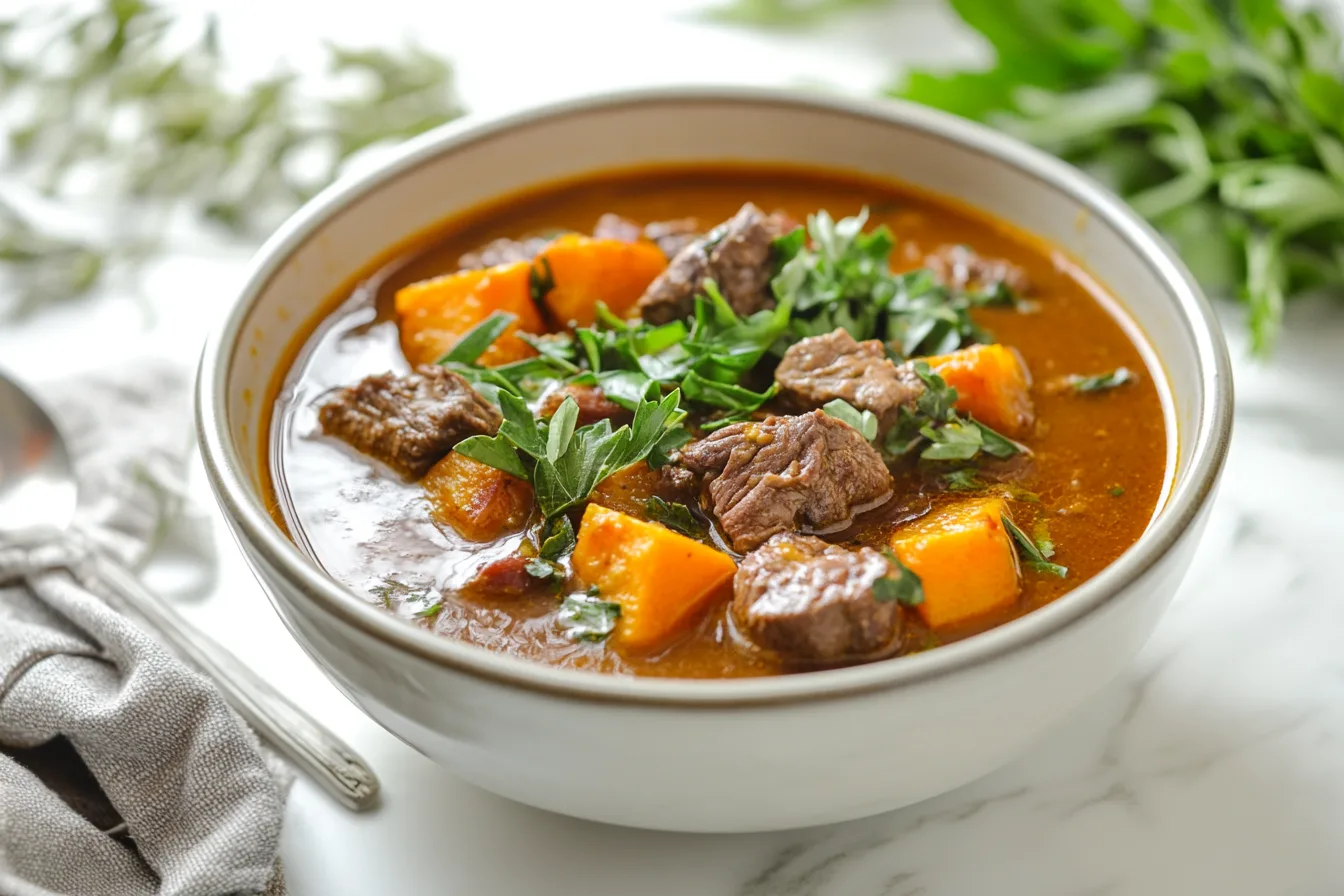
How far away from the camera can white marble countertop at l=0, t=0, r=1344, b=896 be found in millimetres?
2617

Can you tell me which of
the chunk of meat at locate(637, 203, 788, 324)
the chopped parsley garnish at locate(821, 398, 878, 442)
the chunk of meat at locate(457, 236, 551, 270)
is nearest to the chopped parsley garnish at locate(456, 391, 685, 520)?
the chopped parsley garnish at locate(821, 398, 878, 442)

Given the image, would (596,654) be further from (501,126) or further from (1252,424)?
(1252,424)

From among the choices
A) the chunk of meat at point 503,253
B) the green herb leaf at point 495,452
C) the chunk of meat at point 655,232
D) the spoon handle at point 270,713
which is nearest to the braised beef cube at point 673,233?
the chunk of meat at point 655,232

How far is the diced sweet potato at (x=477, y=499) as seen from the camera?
9.32 ft

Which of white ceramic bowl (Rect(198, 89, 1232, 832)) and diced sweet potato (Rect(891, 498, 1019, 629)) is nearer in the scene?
white ceramic bowl (Rect(198, 89, 1232, 832))

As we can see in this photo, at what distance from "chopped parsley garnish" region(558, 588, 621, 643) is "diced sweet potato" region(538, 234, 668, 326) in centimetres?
95

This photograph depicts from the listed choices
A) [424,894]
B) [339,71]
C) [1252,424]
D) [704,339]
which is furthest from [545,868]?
[339,71]

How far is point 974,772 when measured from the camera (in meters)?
2.49

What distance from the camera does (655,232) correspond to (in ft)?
12.4

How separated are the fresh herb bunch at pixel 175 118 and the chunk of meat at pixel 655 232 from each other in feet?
4.08

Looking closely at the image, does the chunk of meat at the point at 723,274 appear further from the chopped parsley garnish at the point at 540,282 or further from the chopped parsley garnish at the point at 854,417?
the chopped parsley garnish at the point at 854,417

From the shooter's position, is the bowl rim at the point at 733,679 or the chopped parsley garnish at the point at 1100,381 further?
the chopped parsley garnish at the point at 1100,381

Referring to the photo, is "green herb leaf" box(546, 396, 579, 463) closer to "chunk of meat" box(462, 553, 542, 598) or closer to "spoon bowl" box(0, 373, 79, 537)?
"chunk of meat" box(462, 553, 542, 598)

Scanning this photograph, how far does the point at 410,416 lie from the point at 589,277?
2.27ft
